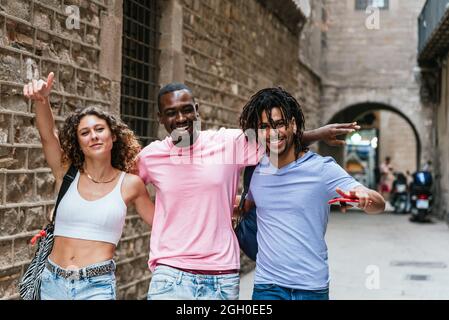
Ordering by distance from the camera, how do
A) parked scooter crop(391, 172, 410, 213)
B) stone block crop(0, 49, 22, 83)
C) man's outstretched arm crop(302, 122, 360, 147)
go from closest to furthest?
man's outstretched arm crop(302, 122, 360, 147)
stone block crop(0, 49, 22, 83)
parked scooter crop(391, 172, 410, 213)

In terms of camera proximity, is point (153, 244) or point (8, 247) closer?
point (153, 244)

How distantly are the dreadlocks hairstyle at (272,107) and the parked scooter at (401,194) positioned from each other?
53.9 ft

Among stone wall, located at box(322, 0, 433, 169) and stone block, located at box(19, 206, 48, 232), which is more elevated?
stone wall, located at box(322, 0, 433, 169)

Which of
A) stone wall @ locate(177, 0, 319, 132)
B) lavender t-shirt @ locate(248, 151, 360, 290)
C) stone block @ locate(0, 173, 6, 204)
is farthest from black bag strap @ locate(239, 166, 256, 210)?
stone wall @ locate(177, 0, 319, 132)

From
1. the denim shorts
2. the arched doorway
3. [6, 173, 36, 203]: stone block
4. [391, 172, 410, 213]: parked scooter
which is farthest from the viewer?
the arched doorway

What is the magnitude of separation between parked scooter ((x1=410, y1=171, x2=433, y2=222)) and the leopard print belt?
13.5m

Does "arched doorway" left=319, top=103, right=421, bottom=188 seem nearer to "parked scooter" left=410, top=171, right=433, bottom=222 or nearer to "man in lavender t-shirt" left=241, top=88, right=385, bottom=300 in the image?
"parked scooter" left=410, top=171, right=433, bottom=222

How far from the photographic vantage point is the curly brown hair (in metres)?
2.89

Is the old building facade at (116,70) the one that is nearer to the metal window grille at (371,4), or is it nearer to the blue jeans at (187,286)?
the blue jeans at (187,286)

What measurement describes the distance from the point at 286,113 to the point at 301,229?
0.48 meters

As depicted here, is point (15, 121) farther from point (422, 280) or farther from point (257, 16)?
point (257, 16)

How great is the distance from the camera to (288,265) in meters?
2.70

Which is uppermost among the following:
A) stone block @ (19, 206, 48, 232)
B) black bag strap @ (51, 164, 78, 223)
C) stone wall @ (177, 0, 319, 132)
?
stone wall @ (177, 0, 319, 132)

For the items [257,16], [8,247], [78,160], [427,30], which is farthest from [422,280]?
[427,30]
